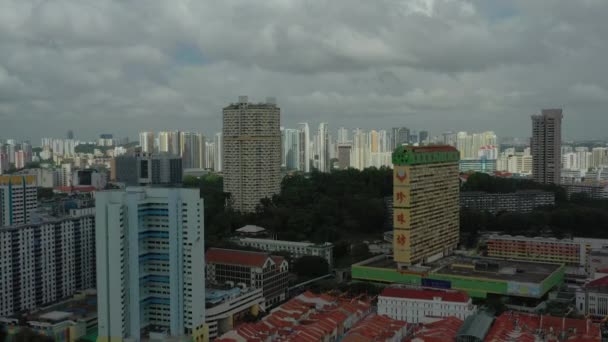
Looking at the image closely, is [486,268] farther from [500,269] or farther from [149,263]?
[149,263]

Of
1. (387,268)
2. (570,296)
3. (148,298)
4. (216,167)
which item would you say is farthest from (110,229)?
(216,167)

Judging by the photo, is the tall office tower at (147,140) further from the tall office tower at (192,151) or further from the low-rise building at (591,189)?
the low-rise building at (591,189)

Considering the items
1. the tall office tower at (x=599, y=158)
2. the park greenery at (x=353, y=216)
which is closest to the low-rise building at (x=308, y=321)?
the park greenery at (x=353, y=216)

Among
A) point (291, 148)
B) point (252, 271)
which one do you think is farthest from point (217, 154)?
point (252, 271)

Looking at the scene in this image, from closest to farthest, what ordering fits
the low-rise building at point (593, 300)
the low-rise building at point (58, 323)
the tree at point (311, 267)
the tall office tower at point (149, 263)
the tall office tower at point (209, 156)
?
the tall office tower at point (149, 263) < the low-rise building at point (58, 323) < the low-rise building at point (593, 300) < the tree at point (311, 267) < the tall office tower at point (209, 156)

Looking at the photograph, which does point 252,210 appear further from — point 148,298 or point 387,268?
point 148,298

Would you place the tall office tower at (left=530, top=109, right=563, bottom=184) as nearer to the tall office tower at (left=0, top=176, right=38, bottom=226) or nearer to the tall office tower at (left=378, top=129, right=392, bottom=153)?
the tall office tower at (left=378, top=129, right=392, bottom=153)
